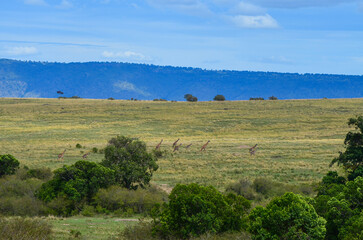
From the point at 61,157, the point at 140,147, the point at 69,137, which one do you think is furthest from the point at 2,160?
the point at 69,137

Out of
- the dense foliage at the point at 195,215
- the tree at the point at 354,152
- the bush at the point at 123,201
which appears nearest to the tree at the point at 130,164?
the bush at the point at 123,201

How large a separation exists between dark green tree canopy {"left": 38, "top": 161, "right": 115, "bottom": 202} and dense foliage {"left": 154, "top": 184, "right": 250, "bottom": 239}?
26.3 ft

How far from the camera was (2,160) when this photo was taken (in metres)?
29.5

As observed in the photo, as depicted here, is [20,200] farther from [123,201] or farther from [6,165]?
[6,165]

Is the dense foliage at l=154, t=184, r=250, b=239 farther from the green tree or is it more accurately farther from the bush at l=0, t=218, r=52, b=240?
the bush at l=0, t=218, r=52, b=240

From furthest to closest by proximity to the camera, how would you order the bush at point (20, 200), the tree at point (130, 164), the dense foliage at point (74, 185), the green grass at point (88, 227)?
the tree at point (130, 164), the dense foliage at point (74, 185), the bush at point (20, 200), the green grass at point (88, 227)

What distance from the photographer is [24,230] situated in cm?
1387

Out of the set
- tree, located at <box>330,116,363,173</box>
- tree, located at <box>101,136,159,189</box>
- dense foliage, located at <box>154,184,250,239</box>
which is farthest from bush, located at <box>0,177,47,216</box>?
tree, located at <box>330,116,363,173</box>

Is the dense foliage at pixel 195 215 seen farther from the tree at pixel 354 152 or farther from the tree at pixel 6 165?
the tree at pixel 6 165

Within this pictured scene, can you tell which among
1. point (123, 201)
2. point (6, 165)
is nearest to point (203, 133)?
point (6, 165)

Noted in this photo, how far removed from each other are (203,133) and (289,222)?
195 feet

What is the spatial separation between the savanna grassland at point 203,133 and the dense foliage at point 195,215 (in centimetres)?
1652

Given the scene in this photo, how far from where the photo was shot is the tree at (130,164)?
26.5m

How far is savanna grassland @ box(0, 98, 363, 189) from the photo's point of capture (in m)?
40.6
